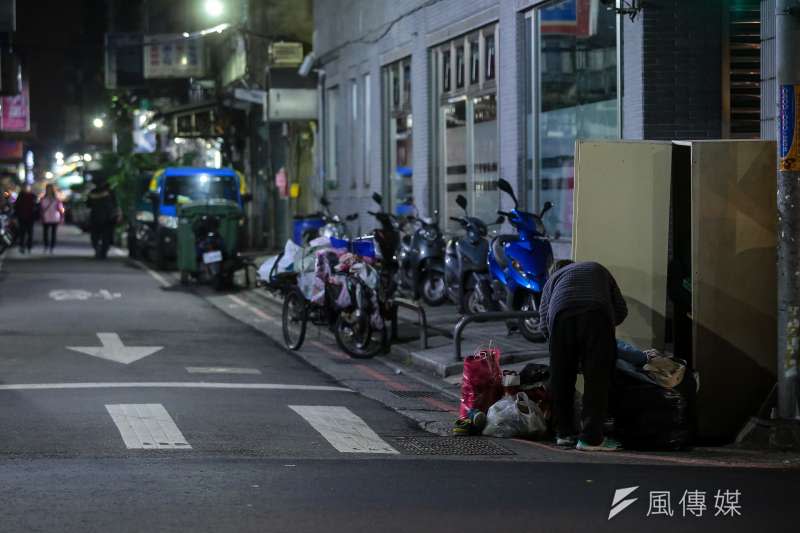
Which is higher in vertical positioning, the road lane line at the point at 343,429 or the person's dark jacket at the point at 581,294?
the person's dark jacket at the point at 581,294

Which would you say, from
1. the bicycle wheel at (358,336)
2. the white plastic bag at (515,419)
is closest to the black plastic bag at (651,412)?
the white plastic bag at (515,419)

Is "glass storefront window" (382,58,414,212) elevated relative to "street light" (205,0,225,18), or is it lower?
lower

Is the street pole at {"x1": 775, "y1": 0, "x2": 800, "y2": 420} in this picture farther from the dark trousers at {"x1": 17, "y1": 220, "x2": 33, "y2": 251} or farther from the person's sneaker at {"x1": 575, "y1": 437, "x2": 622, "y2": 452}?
the dark trousers at {"x1": 17, "y1": 220, "x2": 33, "y2": 251}

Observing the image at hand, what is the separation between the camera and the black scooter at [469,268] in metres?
17.7

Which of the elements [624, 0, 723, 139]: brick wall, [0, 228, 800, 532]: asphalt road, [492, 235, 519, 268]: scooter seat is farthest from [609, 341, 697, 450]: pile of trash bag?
[624, 0, 723, 139]: brick wall

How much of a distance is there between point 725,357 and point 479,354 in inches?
73.9

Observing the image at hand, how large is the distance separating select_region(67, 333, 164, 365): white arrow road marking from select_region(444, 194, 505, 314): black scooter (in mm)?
3835

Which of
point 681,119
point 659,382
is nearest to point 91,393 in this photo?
point 659,382

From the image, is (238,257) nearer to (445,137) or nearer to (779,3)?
(445,137)

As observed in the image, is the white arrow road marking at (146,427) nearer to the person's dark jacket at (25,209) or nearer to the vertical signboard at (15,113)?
the person's dark jacket at (25,209)

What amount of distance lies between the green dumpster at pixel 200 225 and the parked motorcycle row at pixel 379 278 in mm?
7079

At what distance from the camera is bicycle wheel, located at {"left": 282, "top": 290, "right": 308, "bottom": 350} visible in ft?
55.1

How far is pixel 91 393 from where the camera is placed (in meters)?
12.7

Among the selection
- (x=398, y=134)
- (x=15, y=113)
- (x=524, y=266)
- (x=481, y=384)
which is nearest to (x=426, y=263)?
(x=524, y=266)
